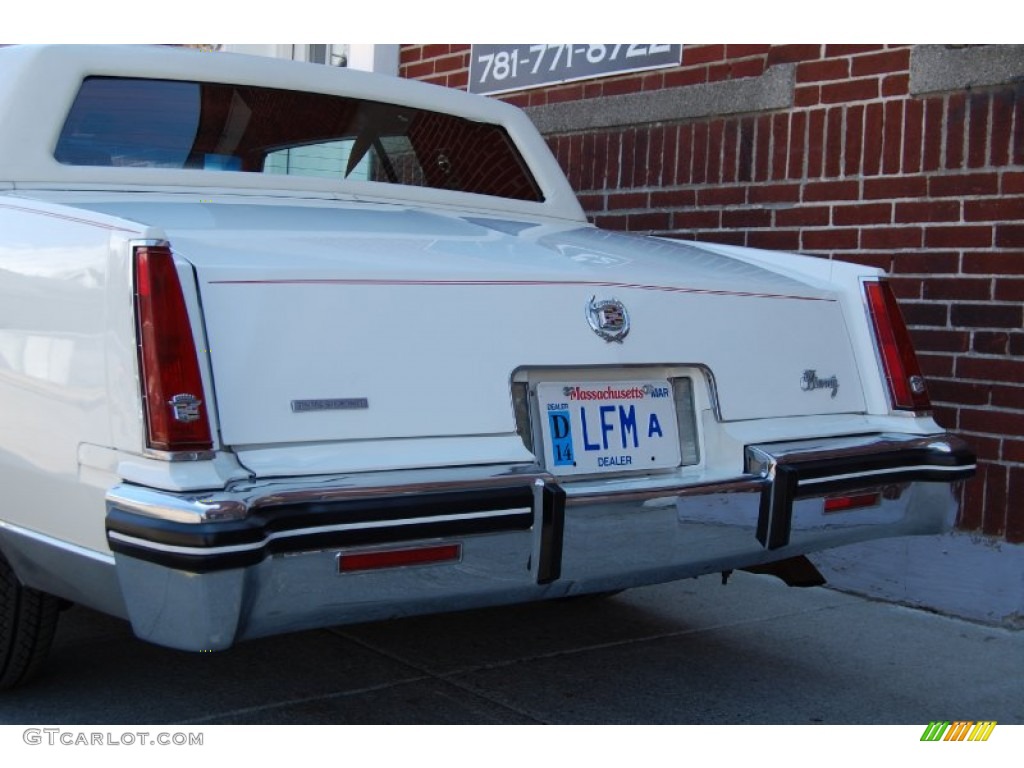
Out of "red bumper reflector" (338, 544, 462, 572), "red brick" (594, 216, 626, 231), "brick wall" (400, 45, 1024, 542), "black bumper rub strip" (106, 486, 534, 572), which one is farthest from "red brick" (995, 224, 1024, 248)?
"red bumper reflector" (338, 544, 462, 572)

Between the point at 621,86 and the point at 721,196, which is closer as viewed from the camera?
the point at 721,196

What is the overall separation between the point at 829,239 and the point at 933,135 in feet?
1.91

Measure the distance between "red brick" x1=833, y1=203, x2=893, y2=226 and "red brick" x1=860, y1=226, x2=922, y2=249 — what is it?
0.10ft

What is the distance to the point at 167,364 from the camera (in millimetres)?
2494

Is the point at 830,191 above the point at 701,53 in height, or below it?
below

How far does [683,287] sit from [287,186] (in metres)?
1.24

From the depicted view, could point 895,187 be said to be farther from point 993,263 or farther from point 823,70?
point 823,70

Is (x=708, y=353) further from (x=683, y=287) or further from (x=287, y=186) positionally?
(x=287, y=186)

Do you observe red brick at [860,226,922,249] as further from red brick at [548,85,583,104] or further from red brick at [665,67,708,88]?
red brick at [548,85,583,104]

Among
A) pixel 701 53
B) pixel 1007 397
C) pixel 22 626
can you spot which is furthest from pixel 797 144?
pixel 22 626

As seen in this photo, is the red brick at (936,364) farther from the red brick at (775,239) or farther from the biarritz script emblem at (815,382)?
the biarritz script emblem at (815,382)

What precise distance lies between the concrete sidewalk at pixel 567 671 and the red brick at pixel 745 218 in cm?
165

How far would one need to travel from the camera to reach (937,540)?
4.64m

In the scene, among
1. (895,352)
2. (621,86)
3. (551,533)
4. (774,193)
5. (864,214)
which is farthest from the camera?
(621,86)
